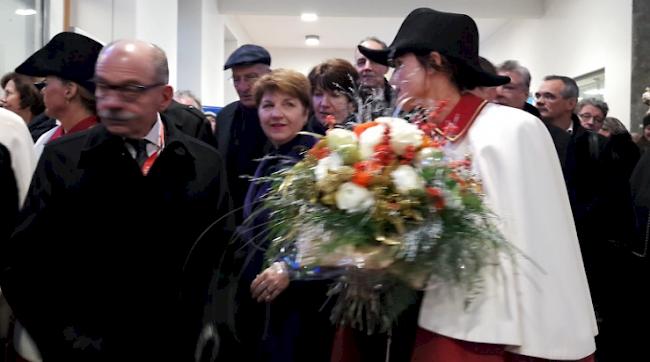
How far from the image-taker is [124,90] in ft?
6.32

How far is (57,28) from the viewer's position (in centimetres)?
538

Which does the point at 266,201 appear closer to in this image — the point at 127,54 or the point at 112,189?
the point at 112,189

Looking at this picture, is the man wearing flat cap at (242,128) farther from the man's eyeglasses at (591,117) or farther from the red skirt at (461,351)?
the man's eyeglasses at (591,117)

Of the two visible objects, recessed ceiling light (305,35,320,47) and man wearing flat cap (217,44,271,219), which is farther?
recessed ceiling light (305,35,320,47)

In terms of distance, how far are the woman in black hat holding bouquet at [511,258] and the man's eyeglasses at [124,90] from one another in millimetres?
698

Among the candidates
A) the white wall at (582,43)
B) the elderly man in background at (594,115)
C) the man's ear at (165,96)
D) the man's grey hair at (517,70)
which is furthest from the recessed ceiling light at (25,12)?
the white wall at (582,43)

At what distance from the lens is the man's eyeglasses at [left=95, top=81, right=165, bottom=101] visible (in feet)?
6.30

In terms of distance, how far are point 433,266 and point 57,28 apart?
452 centimetres

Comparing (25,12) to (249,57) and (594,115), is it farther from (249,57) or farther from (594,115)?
(594,115)

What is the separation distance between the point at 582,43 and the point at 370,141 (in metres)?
7.45

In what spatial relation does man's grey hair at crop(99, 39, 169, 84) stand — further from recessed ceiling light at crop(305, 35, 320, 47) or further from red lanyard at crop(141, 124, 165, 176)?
recessed ceiling light at crop(305, 35, 320, 47)

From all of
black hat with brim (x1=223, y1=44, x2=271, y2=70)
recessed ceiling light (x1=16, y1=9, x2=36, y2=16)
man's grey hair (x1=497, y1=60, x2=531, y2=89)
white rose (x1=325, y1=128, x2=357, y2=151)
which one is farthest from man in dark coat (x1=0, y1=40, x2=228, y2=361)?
recessed ceiling light (x1=16, y1=9, x2=36, y2=16)

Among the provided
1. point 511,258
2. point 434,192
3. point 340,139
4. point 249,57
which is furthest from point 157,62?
point 249,57

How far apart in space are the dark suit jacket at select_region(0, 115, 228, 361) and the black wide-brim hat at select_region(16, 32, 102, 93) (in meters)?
0.65
